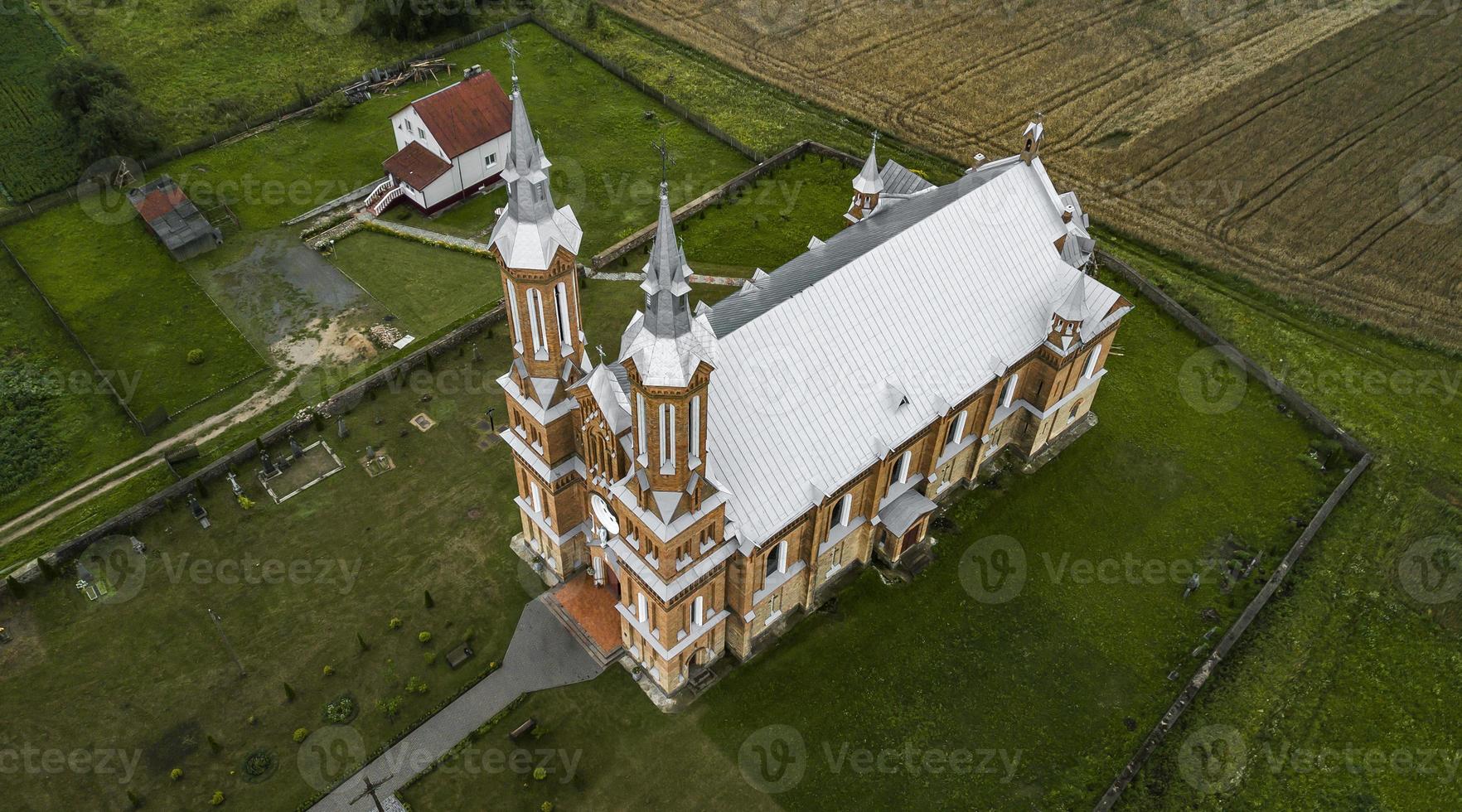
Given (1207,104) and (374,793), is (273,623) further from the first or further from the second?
(1207,104)

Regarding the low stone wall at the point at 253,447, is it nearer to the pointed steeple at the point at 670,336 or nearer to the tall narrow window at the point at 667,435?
the tall narrow window at the point at 667,435

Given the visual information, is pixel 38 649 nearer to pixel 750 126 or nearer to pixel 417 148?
pixel 417 148

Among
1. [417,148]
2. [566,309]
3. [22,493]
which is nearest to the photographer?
[566,309]

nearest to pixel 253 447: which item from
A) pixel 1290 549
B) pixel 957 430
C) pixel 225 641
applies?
pixel 225 641

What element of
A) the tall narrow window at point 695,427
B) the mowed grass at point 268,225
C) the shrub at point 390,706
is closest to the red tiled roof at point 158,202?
the mowed grass at point 268,225

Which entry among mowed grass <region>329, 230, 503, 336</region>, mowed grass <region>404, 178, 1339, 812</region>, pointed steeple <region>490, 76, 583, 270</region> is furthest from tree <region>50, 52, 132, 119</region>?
mowed grass <region>404, 178, 1339, 812</region>

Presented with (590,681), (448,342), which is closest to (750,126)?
(448,342)
